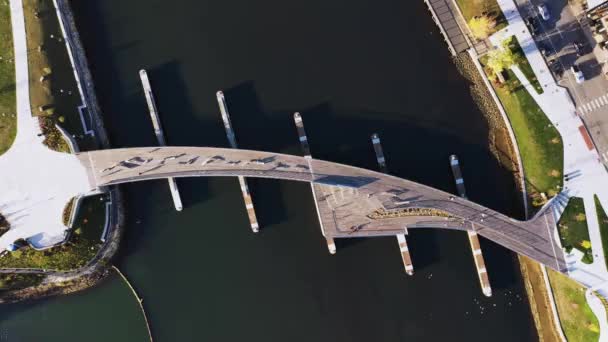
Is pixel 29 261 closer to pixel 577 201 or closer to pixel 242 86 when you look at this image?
pixel 242 86

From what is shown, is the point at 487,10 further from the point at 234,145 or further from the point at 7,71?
the point at 7,71

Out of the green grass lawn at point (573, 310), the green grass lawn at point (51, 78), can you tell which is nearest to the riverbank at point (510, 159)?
the green grass lawn at point (573, 310)

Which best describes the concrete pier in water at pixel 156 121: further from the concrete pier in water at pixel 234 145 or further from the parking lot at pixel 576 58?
the parking lot at pixel 576 58

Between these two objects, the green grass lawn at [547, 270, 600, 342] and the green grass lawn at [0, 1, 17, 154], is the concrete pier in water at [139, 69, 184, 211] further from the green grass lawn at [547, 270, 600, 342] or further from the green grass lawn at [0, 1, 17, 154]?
the green grass lawn at [547, 270, 600, 342]

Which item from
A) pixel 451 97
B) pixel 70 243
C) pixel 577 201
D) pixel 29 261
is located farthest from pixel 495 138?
pixel 29 261

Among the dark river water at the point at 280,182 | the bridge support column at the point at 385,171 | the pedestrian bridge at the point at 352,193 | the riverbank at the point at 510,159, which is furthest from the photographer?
the riverbank at the point at 510,159

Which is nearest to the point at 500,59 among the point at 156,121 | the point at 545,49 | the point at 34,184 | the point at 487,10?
the point at 545,49
